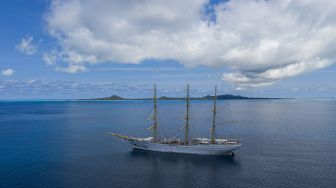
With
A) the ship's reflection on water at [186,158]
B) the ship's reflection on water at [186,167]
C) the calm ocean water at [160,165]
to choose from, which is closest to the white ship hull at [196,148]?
the ship's reflection on water at [186,158]

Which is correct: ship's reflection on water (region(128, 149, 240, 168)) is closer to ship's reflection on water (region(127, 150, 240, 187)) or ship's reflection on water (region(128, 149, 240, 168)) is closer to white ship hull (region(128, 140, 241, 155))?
ship's reflection on water (region(127, 150, 240, 187))

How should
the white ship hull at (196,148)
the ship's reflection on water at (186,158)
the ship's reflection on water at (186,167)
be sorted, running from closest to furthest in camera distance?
the ship's reflection on water at (186,167) → the ship's reflection on water at (186,158) → the white ship hull at (196,148)

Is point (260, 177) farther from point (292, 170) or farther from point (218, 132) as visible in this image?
point (218, 132)

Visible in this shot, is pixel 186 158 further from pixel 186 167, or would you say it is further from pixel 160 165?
pixel 160 165

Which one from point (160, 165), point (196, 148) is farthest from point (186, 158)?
point (160, 165)

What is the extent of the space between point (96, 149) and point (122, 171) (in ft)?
98.6

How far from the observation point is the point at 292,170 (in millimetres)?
75875

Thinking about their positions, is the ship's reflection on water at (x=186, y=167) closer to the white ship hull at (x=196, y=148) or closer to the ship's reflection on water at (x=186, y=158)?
the ship's reflection on water at (x=186, y=158)

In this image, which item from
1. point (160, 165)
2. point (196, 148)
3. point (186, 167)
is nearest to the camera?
point (186, 167)

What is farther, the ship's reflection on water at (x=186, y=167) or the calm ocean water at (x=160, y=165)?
the ship's reflection on water at (x=186, y=167)

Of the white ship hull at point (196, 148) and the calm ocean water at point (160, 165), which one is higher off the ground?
the white ship hull at point (196, 148)

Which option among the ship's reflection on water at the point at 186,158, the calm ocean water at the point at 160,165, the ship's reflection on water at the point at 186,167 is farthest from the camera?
the ship's reflection on water at the point at 186,158

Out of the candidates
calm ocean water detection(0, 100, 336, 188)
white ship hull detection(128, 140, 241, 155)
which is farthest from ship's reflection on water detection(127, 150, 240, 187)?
white ship hull detection(128, 140, 241, 155)

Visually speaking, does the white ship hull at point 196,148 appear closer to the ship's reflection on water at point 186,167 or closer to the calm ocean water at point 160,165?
the ship's reflection on water at point 186,167
